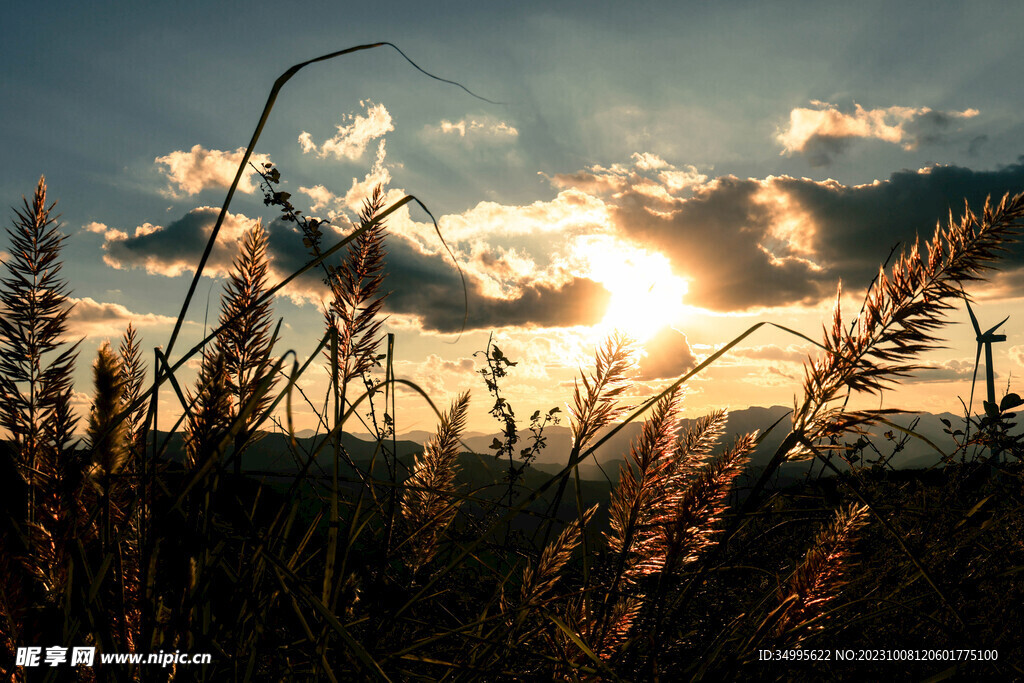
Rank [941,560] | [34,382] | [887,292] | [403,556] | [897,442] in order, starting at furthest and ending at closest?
1. [897,442]
2. [941,560]
3. [403,556]
4. [34,382]
5. [887,292]

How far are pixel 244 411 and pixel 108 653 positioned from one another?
61 cm

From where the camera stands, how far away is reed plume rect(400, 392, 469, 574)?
1.62m

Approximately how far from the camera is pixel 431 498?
1.71 meters

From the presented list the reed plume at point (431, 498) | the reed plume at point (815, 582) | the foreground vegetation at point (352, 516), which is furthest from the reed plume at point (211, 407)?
the reed plume at point (815, 582)

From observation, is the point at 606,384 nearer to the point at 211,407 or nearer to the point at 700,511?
the point at 700,511

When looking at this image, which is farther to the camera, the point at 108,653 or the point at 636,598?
the point at 636,598

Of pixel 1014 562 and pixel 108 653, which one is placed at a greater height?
pixel 108 653

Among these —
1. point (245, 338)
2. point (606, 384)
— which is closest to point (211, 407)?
point (245, 338)

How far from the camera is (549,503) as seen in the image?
1.51 m

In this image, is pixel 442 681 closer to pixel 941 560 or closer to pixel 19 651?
pixel 19 651

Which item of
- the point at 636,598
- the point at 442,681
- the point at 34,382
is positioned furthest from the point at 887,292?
the point at 34,382

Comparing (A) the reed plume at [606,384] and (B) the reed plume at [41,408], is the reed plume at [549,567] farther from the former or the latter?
(B) the reed plume at [41,408]

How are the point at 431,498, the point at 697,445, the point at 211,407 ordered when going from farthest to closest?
the point at 431,498 < the point at 697,445 < the point at 211,407

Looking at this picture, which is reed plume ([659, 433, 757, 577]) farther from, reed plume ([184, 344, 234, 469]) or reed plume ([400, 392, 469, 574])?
reed plume ([184, 344, 234, 469])
